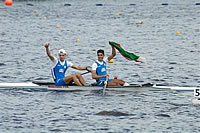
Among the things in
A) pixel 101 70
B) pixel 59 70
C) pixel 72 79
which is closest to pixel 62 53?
pixel 59 70

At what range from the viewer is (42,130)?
636 inches

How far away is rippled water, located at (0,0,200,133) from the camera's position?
17.2m

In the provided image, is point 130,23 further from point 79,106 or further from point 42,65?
point 79,106

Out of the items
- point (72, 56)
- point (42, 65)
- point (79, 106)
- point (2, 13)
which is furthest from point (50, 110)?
point (2, 13)

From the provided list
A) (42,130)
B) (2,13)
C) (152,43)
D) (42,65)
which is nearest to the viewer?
(42,130)

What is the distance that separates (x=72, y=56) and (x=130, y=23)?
23281 mm

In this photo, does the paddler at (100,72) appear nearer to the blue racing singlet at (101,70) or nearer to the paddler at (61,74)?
the blue racing singlet at (101,70)

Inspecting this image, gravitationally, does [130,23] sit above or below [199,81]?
above

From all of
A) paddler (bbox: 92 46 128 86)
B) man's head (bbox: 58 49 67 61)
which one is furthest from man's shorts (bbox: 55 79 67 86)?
paddler (bbox: 92 46 128 86)

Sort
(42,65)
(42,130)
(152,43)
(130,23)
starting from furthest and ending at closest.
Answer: (130,23)
(152,43)
(42,65)
(42,130)

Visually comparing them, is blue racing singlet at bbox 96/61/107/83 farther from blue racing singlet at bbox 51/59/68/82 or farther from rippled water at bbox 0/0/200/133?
blue racing singlet at bbox 51/59/68/82

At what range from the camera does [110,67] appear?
29484mm

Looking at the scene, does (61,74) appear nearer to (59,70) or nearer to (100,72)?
(59,70)

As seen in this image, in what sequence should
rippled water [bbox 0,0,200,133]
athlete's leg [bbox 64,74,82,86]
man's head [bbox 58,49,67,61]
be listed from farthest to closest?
athlete's leg [bbox 64,74,82,86], man's head [bbox 58,49,67,61], rippled water [bbox 0,0,200,133]
